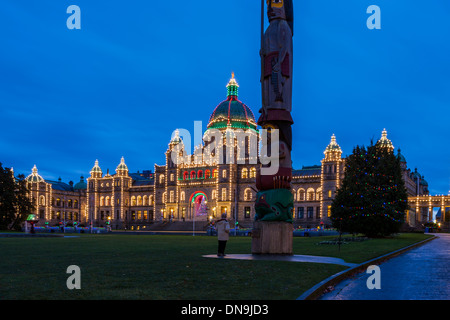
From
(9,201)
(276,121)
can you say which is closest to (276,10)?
(276,121)

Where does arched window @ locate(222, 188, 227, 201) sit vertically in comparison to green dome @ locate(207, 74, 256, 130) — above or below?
below

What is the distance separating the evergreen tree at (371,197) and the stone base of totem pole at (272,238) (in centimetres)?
2437

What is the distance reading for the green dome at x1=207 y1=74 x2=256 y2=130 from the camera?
366 feet

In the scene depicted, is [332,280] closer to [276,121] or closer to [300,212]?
[276,121]

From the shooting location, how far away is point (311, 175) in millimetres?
102938

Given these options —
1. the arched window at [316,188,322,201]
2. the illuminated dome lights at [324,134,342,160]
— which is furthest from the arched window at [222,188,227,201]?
the illuminated dome lights at [324,134,342,160]

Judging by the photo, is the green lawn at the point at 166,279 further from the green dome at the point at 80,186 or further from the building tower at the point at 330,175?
the green dome at the point at 80,186

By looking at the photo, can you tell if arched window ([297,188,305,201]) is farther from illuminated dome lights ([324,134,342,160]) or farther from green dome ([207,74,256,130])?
green dome ([207,74,256,130])

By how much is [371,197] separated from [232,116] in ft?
226

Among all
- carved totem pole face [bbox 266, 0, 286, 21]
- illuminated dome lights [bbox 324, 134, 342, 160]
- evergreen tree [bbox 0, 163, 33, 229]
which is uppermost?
carved totem pole face [bbox 266, 0, 286, 21]

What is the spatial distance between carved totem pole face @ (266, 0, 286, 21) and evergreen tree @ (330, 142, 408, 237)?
26.4 m

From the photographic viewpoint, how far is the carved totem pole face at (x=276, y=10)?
22359mm

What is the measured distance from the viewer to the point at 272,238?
2108 centimetres

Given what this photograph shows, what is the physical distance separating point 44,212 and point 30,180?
377 inches
